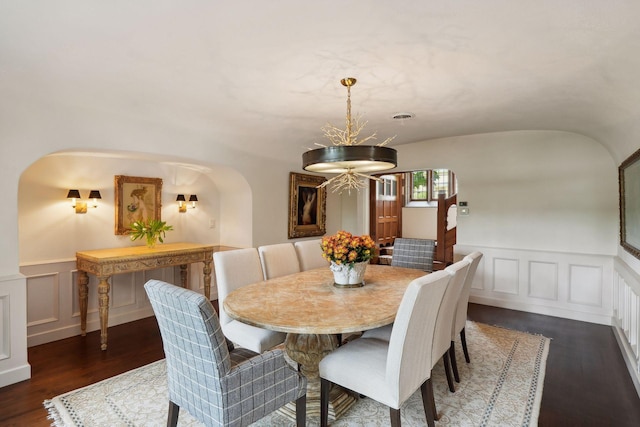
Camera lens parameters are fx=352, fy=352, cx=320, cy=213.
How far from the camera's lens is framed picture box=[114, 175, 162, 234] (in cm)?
405

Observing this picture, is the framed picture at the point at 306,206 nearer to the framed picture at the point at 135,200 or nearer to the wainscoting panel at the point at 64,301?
the framed picture at the point at 135,200

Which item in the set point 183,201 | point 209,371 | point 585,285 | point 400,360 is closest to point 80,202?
point 183,201

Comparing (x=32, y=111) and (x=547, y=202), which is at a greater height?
(x=32, y=111)

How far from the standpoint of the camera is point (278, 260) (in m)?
3.33

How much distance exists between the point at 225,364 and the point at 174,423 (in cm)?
66

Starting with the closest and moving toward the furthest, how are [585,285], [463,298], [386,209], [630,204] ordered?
1. [463,298]
2. [630,204]
3. [585,285]
4. [386,209]

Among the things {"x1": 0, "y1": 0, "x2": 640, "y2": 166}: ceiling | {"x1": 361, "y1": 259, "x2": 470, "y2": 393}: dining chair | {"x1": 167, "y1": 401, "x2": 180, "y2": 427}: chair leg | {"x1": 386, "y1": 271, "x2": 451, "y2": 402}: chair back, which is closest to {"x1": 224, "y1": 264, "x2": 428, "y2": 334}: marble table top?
{"x1": 386, "y1": 271, "x2": 451, "y2": 402}: chair back

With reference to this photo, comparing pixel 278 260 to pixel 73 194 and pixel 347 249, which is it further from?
pixel 73 194

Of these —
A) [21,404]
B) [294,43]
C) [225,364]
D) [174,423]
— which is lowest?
[21,404]

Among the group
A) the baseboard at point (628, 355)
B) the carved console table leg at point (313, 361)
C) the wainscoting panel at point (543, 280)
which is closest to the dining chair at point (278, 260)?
the carved console table leg at point (313, 361)

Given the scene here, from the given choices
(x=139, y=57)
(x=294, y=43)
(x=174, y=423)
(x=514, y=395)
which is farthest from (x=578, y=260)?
(x=139, y=57)

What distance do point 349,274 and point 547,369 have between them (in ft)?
6.12

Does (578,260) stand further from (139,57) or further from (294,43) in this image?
(139,57)

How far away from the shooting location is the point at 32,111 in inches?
107
